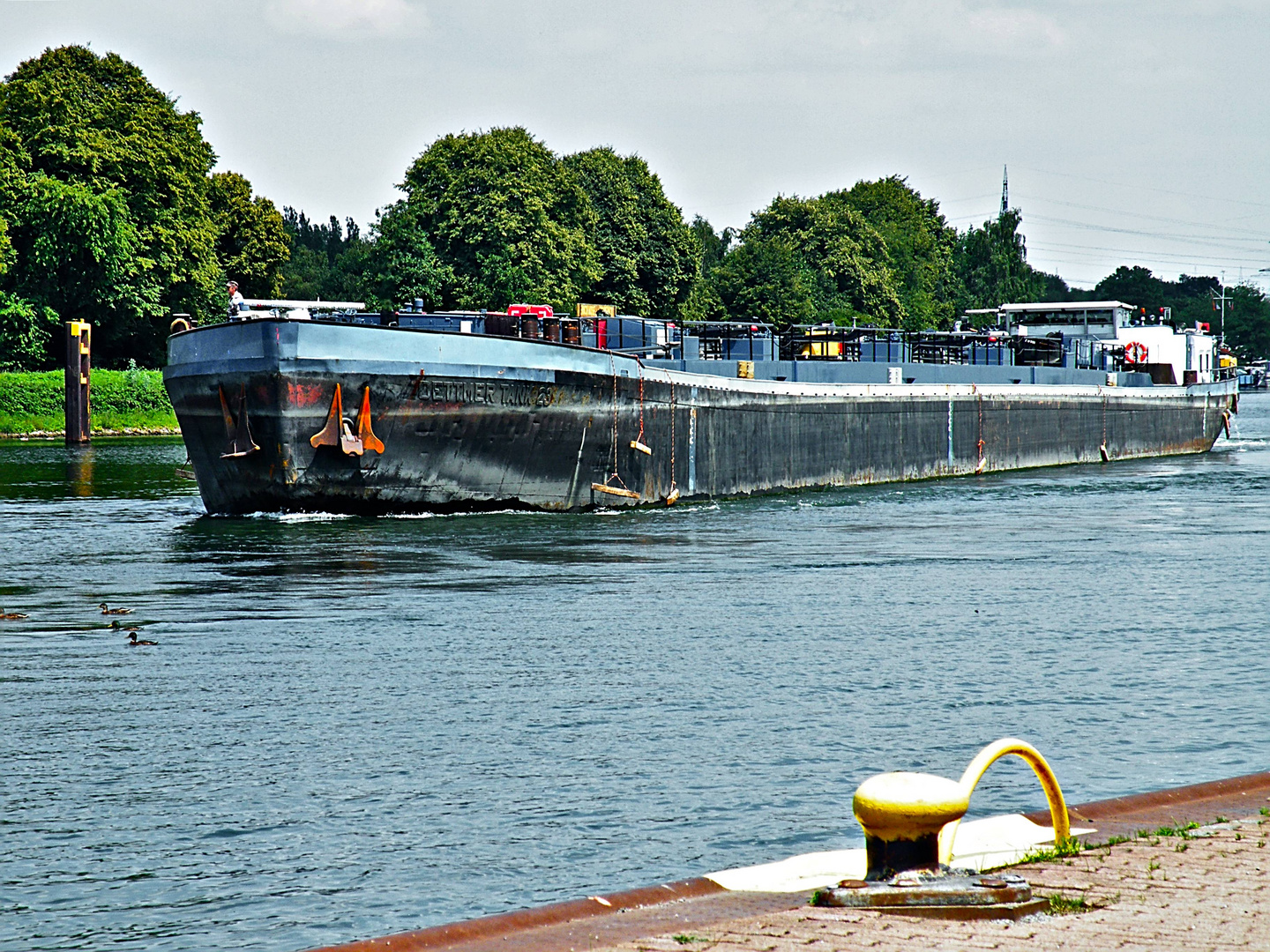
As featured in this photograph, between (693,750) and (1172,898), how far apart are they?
483 cm

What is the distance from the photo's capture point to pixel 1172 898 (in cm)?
616

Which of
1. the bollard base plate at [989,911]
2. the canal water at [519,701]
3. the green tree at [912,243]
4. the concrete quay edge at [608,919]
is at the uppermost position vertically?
the green tree at [912,243]

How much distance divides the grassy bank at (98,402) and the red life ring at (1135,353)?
39155 mm

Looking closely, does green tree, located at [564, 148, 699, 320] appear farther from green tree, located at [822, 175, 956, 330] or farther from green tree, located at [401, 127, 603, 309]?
green tree, located at [822, 175, 956, 330]

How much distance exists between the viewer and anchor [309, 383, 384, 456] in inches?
958

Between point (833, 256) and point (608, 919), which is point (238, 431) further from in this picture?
point (833, 256)

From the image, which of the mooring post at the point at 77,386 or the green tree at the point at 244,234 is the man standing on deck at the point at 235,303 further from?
the green tree at the point at 244,234

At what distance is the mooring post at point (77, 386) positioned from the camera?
56812mm

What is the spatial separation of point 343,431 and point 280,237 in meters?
66.1

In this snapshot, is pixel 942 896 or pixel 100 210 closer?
pixel 942 896

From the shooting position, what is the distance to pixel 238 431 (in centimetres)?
2505

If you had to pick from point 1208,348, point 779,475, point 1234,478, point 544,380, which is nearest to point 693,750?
point 544,380

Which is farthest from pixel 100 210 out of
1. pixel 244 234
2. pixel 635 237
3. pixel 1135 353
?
pixel 1135 353

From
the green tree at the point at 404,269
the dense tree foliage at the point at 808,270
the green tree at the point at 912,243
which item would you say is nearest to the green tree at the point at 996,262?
the green tree at the point at 912,243
